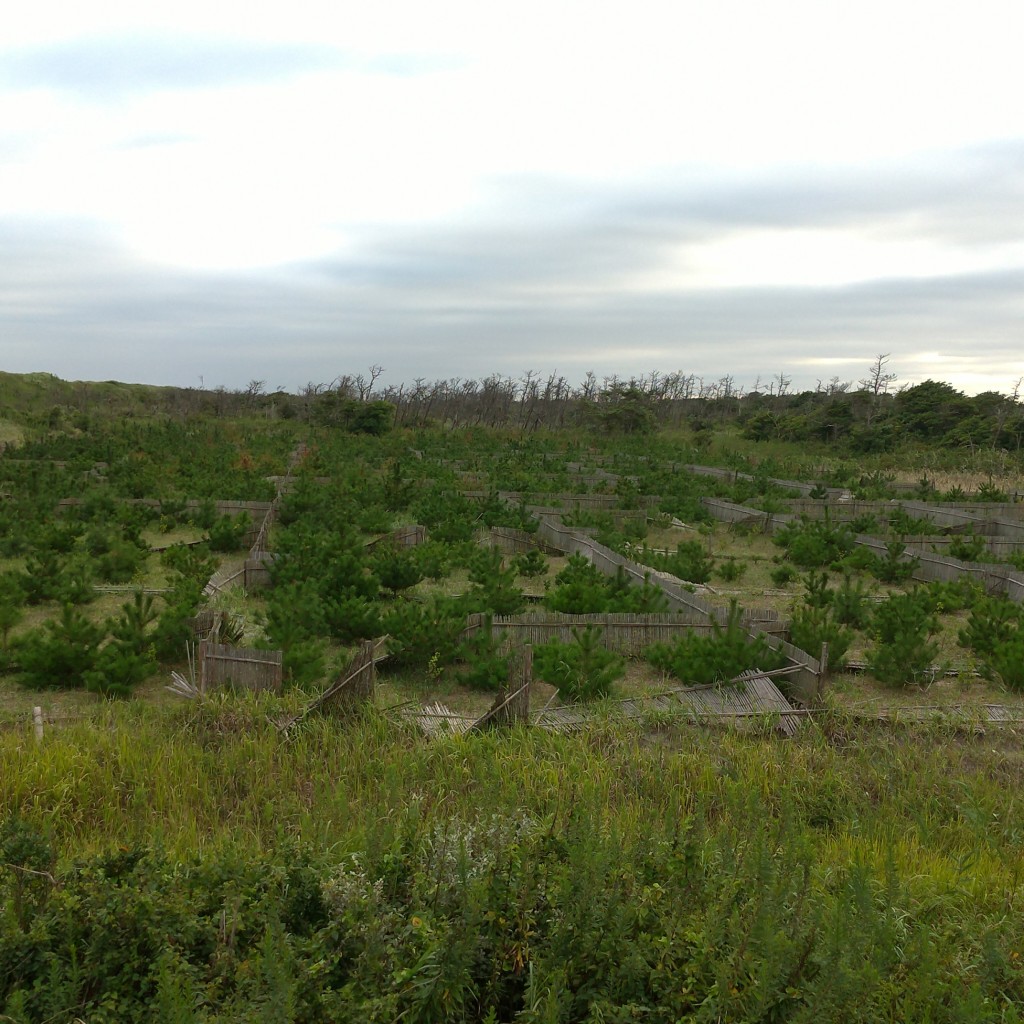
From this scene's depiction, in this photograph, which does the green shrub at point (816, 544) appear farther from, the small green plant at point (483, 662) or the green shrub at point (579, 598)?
the small green plant at point (483, 662)

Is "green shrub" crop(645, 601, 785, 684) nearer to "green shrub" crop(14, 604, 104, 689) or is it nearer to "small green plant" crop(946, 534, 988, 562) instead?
"green shrub" crop(14, 604, 104, 689)

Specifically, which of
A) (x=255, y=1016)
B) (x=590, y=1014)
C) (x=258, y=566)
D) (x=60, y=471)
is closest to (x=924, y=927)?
(x=590, y=1014)

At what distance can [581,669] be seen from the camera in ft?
21.5

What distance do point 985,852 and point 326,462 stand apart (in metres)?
18.8

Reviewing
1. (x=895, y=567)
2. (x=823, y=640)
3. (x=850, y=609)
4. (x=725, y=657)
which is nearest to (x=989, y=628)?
(x=850, y=609)

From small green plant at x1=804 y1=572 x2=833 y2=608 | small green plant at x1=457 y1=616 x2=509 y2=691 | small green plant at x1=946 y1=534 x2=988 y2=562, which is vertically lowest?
small green plant at x1=457 y1=616 x2=509 y2=691

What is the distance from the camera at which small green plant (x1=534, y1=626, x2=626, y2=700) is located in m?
6.48

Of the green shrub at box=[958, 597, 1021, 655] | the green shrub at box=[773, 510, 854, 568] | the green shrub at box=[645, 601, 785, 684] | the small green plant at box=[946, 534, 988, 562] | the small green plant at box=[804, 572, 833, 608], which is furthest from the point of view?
the green shrub at box=[773, 510, 854, 568]

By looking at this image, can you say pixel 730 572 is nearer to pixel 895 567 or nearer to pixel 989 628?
pixel 895 567

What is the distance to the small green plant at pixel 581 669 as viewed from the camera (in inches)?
255

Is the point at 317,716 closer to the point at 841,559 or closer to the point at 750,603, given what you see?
the point at 750,603

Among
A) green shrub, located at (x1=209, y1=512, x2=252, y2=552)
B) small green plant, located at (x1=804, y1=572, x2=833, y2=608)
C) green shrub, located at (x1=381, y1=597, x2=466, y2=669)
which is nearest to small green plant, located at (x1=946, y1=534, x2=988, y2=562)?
small green plant, located at (x1=804, y1=572, x2=833, y2=608)

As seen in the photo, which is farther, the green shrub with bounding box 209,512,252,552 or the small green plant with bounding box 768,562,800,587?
the green shrub with bounding box 209,512,252,552

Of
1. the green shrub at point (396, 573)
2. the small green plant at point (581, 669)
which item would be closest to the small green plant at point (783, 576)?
the green shrub at point (396, 573)
